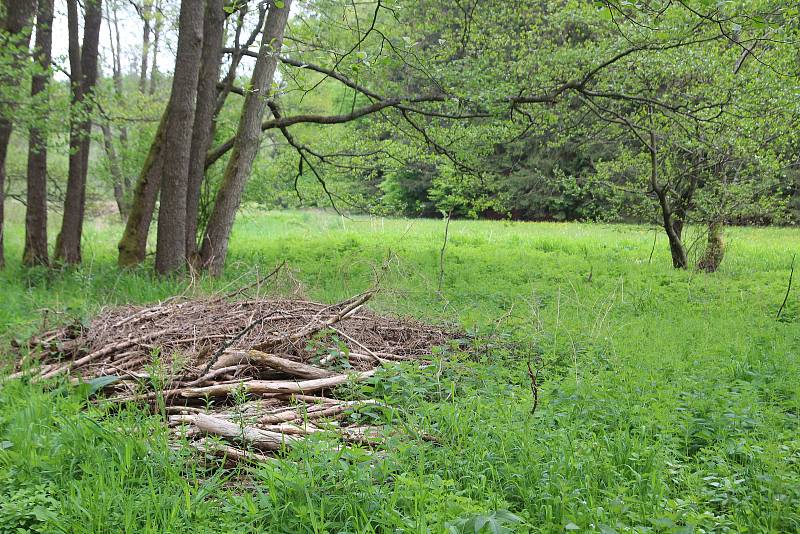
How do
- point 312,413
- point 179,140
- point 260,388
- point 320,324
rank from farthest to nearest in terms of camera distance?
1. point 179,140
2. point 320,324
3. point 260,388
4. point 312,413

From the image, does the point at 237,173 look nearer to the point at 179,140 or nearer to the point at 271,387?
the point at 179,140

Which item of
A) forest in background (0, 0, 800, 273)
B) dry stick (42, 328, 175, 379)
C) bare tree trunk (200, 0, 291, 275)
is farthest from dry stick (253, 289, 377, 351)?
bare tree trunk (200, 0, 291, 275)

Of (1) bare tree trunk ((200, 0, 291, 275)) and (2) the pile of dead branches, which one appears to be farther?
(1) bare tree trunk ((200, 0, 291, 275))

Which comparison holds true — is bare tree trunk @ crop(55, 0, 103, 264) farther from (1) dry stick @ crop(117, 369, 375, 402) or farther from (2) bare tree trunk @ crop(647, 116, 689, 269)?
(2) bare tree trunk @ crop(647, 116, 689, 269)

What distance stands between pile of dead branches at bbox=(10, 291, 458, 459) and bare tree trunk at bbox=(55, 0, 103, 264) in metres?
6.63

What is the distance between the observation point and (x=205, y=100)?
1030 centimetres

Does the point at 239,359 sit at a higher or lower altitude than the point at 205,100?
lower

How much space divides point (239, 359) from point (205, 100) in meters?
6.87

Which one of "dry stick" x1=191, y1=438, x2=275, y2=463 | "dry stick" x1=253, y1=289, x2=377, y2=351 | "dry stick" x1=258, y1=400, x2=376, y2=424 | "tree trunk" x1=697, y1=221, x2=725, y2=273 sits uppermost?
"tree trunk" x1=697, y1=221, x2=725, y2=273

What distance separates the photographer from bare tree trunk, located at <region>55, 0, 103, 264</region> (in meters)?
11.3

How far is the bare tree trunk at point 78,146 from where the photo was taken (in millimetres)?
11320

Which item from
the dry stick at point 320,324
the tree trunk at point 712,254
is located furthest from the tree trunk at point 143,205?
the tree trunk at point 712,254

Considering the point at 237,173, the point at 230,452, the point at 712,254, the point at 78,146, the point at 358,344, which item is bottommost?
the point at 230,452

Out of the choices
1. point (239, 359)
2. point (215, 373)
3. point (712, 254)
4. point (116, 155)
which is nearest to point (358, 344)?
point (239, 359)
